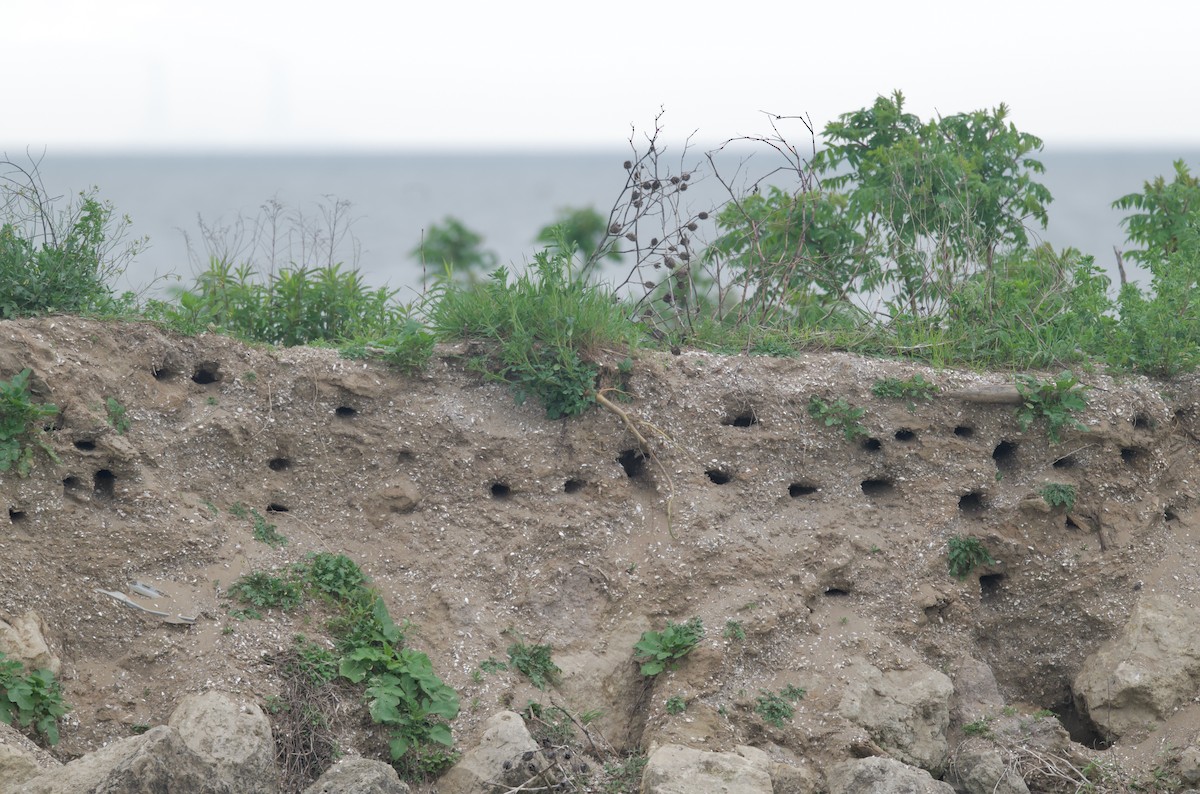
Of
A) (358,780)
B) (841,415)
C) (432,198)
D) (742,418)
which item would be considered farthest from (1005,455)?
(432,198)

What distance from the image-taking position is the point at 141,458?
6.55 m

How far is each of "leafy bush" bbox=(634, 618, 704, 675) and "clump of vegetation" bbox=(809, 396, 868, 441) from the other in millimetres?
1543

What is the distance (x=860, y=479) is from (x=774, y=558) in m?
0.83

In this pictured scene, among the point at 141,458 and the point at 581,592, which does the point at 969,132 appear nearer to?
the point at 581,592

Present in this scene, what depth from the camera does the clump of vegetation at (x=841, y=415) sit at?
749cm

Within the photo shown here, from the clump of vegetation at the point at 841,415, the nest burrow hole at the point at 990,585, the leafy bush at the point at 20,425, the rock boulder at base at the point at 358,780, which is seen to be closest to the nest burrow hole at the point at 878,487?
→ the clump of vegetation at the point at 841,415

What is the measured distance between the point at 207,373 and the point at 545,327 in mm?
1964

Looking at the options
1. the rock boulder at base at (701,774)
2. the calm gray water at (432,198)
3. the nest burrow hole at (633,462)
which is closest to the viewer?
the rock boulder at base at (701,774)

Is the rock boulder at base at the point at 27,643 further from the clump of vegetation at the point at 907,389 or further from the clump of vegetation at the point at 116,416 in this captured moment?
the clump of vegetation at the point at 907,389

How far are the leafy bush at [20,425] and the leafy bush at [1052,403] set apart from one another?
550 cm

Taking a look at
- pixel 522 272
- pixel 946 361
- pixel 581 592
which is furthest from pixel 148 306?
pixel 946 361

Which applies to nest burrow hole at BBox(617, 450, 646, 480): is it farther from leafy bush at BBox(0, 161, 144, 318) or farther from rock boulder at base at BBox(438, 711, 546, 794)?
leafy bush at BBox(0, 161, 144, 318)

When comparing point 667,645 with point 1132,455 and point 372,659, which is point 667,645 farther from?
point 1132,455

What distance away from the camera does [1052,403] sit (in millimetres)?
7578
